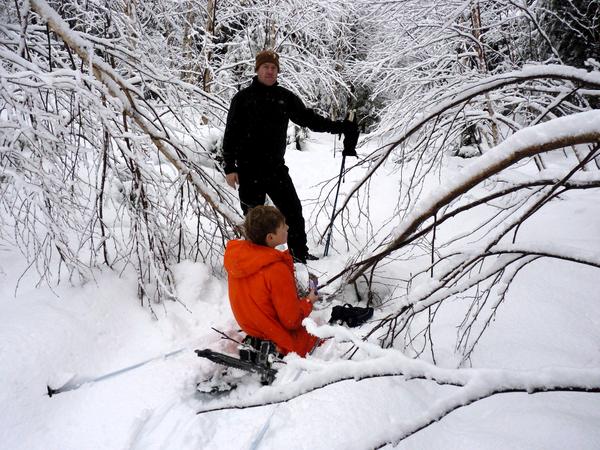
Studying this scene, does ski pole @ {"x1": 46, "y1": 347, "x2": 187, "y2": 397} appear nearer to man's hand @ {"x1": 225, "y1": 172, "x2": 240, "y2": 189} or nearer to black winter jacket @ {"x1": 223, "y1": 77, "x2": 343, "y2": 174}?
man's hand @ {"x1": 225, "y1": 172, "x2": 240, "y2": 189}

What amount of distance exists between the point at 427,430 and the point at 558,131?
4.64 ft

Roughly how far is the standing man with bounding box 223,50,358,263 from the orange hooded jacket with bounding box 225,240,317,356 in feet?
3.35

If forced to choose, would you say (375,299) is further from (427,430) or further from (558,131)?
(558,131)

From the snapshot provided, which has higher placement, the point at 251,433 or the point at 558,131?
the point at 558,131

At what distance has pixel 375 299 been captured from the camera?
10.3 feet

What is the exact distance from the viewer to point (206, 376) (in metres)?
2.20

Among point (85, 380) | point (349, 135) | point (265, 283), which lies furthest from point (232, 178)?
point (85, 380)

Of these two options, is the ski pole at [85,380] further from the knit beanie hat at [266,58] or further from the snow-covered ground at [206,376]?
the knit beanie hat at [266,58]

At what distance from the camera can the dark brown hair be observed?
221 centimetres

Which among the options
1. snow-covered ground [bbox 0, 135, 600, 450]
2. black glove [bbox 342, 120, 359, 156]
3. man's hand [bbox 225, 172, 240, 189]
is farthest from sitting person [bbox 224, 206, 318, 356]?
black glove [bbox 342, 120, 359, 156]

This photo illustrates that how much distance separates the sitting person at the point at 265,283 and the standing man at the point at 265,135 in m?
0.93

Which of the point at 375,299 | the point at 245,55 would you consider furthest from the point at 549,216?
the point at 245,55

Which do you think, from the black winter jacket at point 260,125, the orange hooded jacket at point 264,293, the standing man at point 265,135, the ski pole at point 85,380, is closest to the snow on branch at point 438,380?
the orange hooded jacket at point 264,293

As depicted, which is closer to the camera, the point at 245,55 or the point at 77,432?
the point at 77,432
